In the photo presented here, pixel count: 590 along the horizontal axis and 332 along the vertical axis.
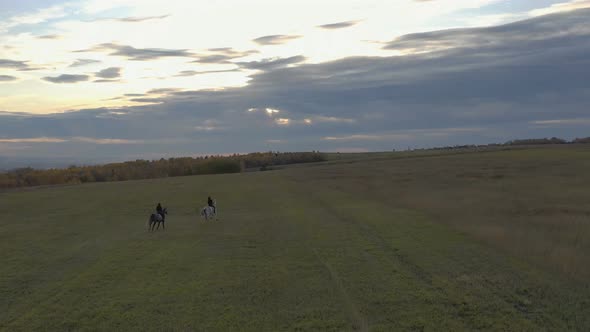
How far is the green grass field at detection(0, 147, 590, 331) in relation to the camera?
10828mm

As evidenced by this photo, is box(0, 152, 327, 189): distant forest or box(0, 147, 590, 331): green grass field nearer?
box(0, 147, 590, 331): green grass field

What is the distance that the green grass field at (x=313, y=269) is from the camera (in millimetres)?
10828

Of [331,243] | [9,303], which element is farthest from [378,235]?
[9,303]

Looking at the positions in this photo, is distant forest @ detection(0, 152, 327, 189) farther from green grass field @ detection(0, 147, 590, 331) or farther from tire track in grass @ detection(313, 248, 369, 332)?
tire track in grass @ detection(313, 248, 369, 332)

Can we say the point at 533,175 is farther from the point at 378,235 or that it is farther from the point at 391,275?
the point at 391,275

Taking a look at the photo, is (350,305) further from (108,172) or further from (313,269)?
(108,172)

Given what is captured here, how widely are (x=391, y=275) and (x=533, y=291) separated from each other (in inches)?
140

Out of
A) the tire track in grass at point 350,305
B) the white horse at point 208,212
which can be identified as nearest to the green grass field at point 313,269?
the tire track in grass at point 350,305

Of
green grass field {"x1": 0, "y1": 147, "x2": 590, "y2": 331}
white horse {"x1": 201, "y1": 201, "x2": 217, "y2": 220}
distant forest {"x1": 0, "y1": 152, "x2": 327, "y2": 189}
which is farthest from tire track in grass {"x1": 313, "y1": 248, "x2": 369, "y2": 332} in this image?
distant forest {"x1": 0, "y1": 152, "x2": 327, "y2": 189}

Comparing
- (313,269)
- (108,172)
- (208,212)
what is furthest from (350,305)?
(108,172)

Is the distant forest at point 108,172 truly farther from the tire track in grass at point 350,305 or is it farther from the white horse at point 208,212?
the tire track in grass at point 350,305

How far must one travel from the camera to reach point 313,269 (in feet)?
50.4

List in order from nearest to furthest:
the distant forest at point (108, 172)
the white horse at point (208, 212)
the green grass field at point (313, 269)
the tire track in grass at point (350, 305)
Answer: the tire track in grass at point (350, 305), the green grass field at point (313, 269), the white horse at point (208, 212), the distant forest at point (108, 172)

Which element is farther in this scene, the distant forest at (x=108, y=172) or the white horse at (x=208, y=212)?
the distant forest at (x=108, y=172)
